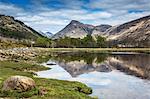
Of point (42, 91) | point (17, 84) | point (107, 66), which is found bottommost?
point (107, 66)

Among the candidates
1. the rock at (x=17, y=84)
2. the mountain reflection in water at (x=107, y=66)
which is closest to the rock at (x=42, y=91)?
the rock at (x=17, y=84)

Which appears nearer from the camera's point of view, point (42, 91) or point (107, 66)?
point (42, 91)

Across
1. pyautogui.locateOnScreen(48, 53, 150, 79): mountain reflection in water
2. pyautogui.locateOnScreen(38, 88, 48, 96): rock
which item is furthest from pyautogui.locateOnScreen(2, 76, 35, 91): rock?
pyautogui.locateOnScreen(48, 53, 150, 79): mountain reflection in water

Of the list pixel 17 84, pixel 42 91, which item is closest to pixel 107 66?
pixel 42 91

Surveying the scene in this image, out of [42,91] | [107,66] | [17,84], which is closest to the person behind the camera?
[17,84]

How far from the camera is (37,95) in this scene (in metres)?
39.1

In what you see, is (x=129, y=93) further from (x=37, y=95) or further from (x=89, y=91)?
(x=37, y=95)

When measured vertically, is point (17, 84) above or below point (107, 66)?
above

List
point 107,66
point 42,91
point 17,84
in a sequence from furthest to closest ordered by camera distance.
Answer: point 107,66 → point 42,91 → point 17,84

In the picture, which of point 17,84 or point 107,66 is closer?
point 17,84

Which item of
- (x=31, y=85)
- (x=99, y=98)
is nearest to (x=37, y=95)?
(x=31, y=85)

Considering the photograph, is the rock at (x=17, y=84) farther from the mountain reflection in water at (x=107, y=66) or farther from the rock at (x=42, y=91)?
the mountain reflection in water at (x=107, y=66)

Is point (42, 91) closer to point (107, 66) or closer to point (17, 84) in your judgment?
point (17, 84)

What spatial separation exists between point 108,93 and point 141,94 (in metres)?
5.14
